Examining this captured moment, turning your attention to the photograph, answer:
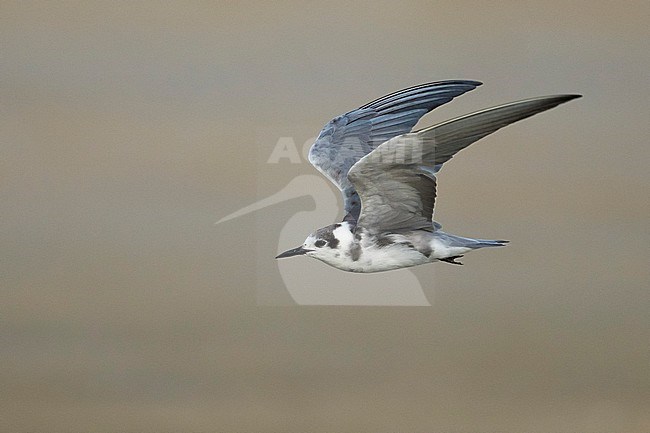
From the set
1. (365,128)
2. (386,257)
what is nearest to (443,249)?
(386,257)

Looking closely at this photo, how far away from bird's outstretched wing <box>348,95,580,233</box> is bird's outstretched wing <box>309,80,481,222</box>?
25 cm

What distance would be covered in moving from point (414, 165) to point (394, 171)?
6 centimetres

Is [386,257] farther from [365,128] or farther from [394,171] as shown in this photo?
[365,128]

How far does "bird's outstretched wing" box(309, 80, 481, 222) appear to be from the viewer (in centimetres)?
338

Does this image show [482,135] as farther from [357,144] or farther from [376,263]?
[357,144]

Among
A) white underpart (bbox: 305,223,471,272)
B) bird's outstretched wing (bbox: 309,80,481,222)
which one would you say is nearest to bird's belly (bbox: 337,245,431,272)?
white underpart (bbox: 305,223,471,272)

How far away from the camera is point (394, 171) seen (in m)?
2.95

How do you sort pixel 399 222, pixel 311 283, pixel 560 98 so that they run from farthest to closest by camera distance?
pixel 311 283 → pixel 399 222 → pixel 560 98

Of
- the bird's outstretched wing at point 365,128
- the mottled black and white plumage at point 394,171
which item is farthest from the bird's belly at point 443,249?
the bird's outstretched wing at point 365,128

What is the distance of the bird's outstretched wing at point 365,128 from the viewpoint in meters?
3.38

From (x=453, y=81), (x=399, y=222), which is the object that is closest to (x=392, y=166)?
(x=399, y=222)

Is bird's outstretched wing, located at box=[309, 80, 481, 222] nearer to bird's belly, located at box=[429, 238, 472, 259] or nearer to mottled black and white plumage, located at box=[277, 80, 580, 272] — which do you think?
mottled black and white plumage, located at box=[277, 80, 580, 272]

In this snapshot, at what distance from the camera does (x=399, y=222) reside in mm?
3104

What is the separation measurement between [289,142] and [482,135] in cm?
101
